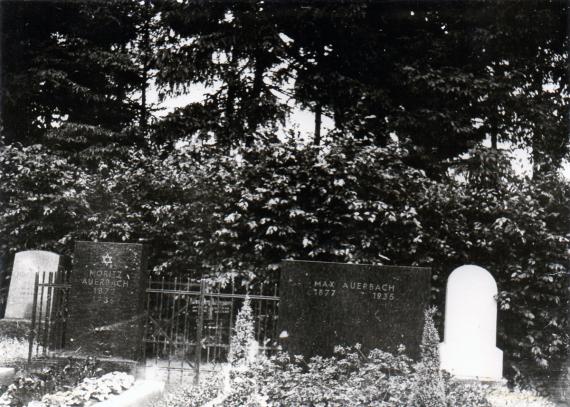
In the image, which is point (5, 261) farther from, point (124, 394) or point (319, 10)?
point (319, 10)

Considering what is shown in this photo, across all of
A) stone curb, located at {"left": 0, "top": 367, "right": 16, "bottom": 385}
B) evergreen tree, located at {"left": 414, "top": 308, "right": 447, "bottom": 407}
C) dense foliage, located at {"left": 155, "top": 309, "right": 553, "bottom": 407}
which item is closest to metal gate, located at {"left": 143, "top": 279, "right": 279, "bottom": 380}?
stone curb, located at {"left": 0, "top": 367, "right": 16, "bottom": 385}

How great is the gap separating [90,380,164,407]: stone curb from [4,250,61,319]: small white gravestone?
455cm

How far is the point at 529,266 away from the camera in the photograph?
9.81m

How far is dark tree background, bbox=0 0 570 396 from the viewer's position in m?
10.2

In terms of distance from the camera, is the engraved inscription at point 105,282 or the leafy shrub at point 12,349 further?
the leafy shrub at point 12,349

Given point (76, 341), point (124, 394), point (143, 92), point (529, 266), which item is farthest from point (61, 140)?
point (529, 266)

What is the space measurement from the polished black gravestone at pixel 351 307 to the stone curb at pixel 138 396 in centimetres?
182

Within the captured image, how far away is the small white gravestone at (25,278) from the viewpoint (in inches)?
438

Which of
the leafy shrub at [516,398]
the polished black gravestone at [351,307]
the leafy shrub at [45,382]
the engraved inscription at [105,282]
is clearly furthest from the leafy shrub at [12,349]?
the leafy shrub at [516,398]

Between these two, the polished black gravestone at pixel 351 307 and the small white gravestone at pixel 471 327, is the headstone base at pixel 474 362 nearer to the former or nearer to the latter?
the small white gravestone at pixel 471 327

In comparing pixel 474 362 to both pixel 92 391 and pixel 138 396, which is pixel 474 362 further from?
pixel 92 391

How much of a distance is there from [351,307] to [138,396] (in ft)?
9.58

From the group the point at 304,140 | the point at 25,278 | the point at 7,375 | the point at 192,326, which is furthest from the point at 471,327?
the point at 25,278

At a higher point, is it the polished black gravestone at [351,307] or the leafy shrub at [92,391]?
the polished black gravestone at [351,307]
